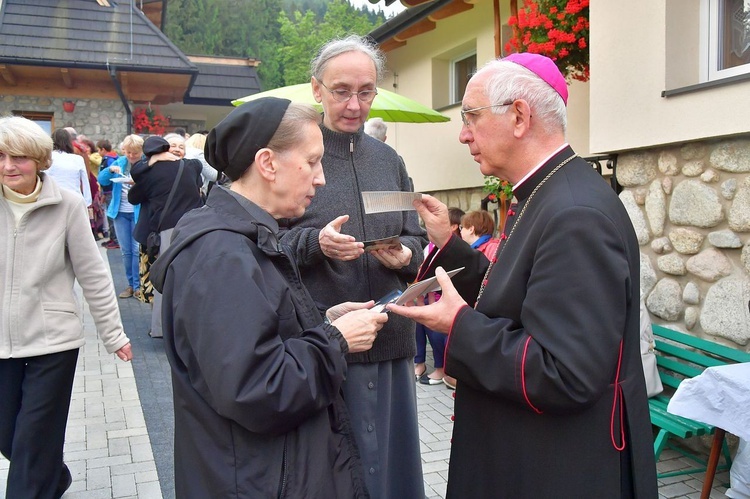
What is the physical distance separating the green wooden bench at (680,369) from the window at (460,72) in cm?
624

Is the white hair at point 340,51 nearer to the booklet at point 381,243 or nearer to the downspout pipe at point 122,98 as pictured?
the booklet at point 381,243

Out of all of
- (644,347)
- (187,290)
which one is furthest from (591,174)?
(644,347)

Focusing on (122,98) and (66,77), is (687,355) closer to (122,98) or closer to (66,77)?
(122,98)

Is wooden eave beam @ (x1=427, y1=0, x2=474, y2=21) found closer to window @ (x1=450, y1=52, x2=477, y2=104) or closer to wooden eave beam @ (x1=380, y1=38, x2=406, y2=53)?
window @ (x1=450, y1=52, x2=477, y2=104)

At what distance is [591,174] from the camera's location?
182cm

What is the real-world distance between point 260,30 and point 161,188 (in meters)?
54.5

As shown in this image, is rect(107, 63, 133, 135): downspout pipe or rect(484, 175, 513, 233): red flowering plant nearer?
rect(484, 175, 513, 233): red flowering plant

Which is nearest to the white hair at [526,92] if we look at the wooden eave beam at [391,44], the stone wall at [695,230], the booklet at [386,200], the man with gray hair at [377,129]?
the booklet at [386,200]

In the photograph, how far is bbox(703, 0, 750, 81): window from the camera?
3.91 metres

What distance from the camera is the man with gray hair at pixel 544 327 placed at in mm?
1569

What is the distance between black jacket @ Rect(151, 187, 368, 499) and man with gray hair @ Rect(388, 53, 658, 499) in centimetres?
35

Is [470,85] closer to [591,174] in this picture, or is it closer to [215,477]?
[591,174]

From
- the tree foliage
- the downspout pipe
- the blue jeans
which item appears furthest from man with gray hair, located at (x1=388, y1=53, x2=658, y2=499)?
the tree foliage

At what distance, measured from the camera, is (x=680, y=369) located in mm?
4117
